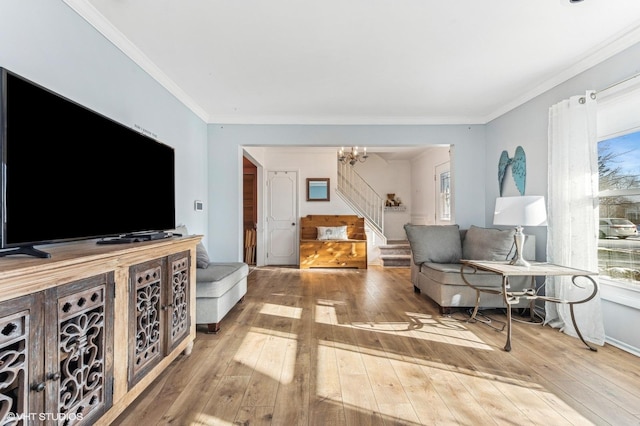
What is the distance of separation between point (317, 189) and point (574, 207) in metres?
4.85

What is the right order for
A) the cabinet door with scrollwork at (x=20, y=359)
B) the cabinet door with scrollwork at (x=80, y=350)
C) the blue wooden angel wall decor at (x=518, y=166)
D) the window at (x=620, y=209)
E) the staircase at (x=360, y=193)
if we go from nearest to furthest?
1. the cabinet door with scrollwork at (x=20, y=359)
2. the cabinet door with scrollwork at (x=80, y=350)
3. the window at (x=620, y=209)
4. the blue wooden angel wall decor at (x=518, y=166)
5. the staircase at (x=360, y=193)

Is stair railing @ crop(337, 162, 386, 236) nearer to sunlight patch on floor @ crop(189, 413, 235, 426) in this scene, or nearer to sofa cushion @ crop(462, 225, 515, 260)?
sofa cushion @ crop(462, 225, 515, 260)

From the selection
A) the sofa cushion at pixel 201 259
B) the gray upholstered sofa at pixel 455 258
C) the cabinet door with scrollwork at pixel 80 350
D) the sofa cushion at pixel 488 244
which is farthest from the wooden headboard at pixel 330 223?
the cabinet door with scrollwork at pixel 80 350

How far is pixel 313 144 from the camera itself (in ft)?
15.7

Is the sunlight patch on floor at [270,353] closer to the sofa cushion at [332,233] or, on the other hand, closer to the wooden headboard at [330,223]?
the sofa cushion at [332,233]

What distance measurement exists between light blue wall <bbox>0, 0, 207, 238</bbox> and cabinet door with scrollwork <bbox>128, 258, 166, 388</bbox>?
17.8 inches

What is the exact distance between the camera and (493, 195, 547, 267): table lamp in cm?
279

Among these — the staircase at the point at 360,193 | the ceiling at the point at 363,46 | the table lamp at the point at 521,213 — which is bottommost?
the table lamp at the point at 521,213

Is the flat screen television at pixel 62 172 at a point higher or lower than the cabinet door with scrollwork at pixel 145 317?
higher

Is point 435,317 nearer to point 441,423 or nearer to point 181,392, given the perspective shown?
point 441,423

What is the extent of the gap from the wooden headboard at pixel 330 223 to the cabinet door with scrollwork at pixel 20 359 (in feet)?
19.1

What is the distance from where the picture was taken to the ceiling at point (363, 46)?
2230 mm

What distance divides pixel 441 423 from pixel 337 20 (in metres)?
2.65

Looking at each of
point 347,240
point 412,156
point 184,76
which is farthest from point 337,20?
point 412,156
